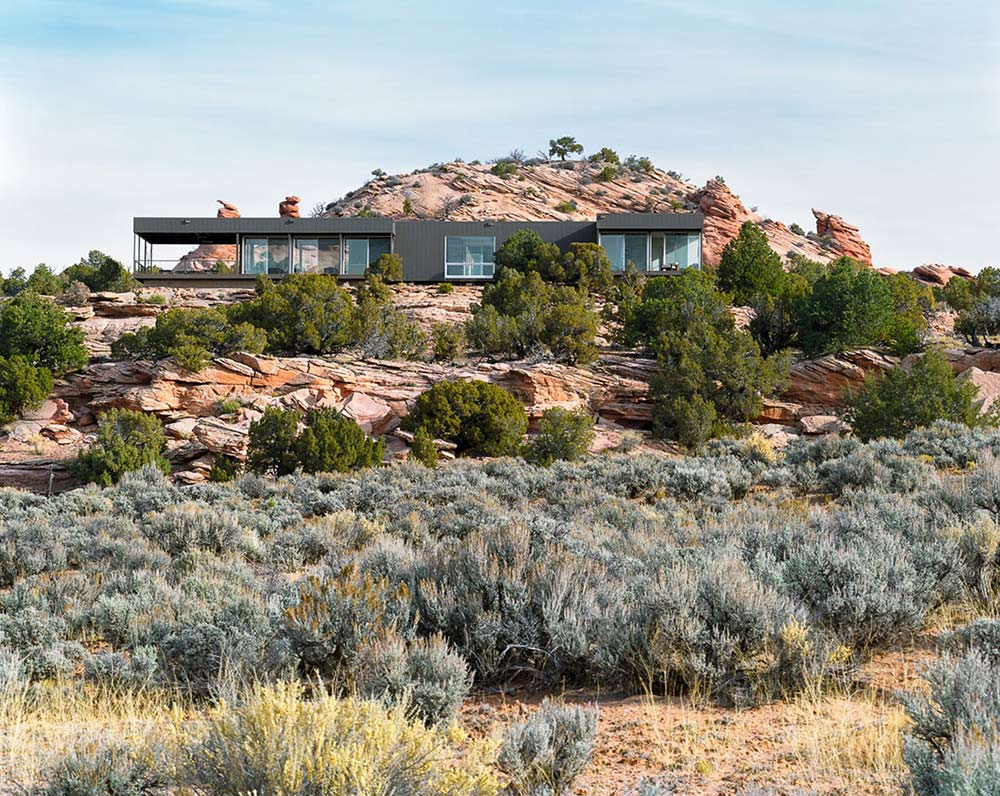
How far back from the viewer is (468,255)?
44.2 meters

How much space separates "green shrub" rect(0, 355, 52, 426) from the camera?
80.9 feet

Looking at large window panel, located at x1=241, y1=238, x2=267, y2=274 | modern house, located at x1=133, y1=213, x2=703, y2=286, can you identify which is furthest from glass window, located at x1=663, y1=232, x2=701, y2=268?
large window panel, located at x1=241, y1=238, x2=267, y2=274

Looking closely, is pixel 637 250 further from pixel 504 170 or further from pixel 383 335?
pixel 504 170

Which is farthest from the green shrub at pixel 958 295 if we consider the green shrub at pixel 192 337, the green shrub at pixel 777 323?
the green shrub at pixel 192 337

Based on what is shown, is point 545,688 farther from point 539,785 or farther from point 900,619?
point 900,619

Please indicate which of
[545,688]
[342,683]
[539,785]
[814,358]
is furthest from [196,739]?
[814,358]

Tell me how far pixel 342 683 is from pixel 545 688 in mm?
1185

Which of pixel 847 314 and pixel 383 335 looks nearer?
pixel 847 314

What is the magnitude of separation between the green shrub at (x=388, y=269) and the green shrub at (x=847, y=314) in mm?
19877

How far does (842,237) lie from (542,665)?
221 feet

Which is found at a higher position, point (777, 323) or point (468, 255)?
point (468, 255)

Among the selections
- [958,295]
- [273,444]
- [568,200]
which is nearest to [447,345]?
[273,444]

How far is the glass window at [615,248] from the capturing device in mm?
43781

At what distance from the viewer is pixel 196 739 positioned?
11.0 ft
